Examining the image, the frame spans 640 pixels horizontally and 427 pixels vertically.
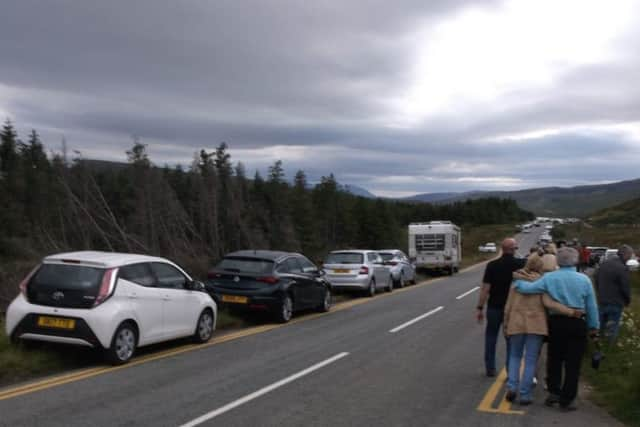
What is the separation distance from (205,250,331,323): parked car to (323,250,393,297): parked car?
6.55 m

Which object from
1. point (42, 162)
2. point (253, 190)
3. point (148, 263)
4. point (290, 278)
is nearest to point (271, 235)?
point (253, 190)

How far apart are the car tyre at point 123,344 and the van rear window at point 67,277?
0.77m

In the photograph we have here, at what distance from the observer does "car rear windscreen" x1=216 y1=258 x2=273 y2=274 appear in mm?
14852

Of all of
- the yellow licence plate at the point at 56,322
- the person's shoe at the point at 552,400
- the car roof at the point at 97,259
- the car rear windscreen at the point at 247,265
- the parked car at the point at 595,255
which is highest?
the car roof at the point at 97,259

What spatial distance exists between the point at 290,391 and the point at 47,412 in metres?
2.75

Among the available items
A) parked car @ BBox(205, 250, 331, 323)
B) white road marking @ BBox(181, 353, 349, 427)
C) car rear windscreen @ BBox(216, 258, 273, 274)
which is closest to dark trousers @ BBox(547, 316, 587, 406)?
white road marking @ BBox(181, 353, 349, 427)

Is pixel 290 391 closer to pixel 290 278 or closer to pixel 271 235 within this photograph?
pixel 290 278

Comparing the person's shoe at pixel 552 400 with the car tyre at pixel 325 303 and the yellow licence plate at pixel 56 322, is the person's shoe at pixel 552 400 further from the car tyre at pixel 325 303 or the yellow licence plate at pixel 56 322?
the car tyre at pixel 325 303

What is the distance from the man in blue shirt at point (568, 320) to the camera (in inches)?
279

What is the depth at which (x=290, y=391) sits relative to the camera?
26.1 ft

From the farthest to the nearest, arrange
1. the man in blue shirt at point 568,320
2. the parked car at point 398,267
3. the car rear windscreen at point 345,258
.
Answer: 1. the parked car at point 398,267
2. the car rear windscreen at point 345,258
3. the man in blue shirt at point 568,320

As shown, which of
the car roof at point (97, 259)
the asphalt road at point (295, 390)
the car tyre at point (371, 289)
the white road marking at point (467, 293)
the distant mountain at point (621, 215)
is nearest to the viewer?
the asphalt road at point (295, 390)

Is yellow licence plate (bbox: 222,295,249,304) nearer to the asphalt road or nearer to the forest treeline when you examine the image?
the asphalt road

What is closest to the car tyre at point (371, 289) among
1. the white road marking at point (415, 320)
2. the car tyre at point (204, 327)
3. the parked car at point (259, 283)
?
the white road marking at point (415, 320)
